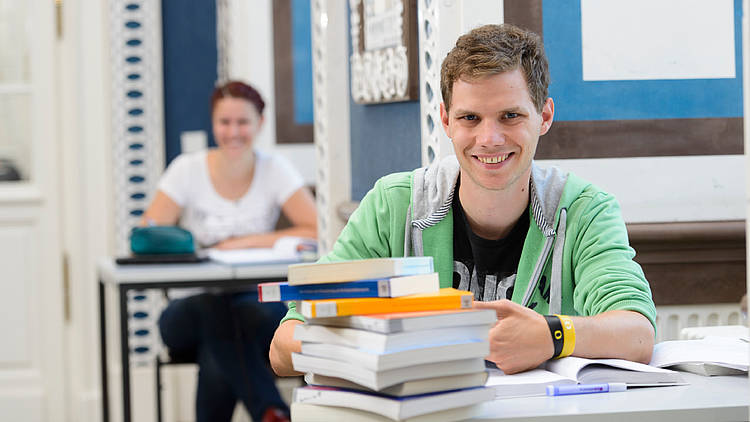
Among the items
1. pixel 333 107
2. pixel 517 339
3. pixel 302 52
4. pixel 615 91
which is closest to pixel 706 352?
pixel 517 339

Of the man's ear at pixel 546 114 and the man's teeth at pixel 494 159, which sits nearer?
the man's teeth at pixel 494 159

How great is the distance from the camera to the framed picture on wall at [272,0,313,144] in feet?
→ 15.1

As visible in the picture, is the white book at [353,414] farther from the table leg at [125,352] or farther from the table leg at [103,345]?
the table leg at [103,345]

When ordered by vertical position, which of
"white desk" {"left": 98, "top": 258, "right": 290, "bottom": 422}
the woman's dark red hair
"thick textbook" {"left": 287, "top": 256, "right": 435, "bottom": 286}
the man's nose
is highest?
the woman's dark red hair

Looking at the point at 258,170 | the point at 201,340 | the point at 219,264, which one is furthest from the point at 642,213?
the point at 258,170

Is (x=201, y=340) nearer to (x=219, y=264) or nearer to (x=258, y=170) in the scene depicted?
(x=219, y=264)

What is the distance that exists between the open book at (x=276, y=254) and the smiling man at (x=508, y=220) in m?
1.55

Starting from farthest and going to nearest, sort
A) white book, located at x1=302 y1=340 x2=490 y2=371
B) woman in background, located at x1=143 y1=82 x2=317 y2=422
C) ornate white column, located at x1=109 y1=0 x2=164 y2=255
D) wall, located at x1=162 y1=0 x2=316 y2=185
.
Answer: wall, located at x1=162 y1=0 x2=316 y2=185 → ornate white column, located at x1=109 y1=0 x2=164 y2=255 → woman in background, located at x1=143 y1=82 x2=317 y2=422 → white book, located at x1=302 y1=340 x2=490 y2=371

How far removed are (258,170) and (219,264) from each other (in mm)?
757

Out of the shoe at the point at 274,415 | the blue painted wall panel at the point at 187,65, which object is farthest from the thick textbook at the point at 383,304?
the blue painted wall panel at the point at 187,65

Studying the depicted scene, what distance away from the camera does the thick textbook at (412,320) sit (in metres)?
1.19

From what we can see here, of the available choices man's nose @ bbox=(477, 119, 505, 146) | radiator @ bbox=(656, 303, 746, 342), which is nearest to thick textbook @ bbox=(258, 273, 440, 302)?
man's nose @ bbox=(477, 119, 505, 146)

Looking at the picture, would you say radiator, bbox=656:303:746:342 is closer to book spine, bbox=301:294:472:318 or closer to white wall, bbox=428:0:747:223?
white wall, bbox=428:0:747:223

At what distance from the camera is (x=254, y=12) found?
4562 millimetres
